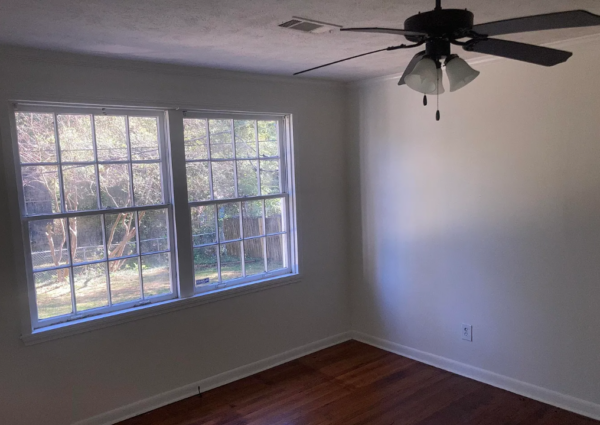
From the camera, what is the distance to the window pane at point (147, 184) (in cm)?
339

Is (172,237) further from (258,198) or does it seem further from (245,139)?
(245,139)

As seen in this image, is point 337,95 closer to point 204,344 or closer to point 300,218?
point 300,218

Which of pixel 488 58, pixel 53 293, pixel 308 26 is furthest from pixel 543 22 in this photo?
pixel 53 293

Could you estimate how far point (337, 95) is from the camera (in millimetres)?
4434

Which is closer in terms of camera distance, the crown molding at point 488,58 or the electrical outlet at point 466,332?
the crown molding at point 488,58

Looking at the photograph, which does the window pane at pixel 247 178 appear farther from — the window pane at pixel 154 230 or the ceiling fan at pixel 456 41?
the ceiling fan at pixel 456 41

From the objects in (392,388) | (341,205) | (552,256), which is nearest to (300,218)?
(341,205)

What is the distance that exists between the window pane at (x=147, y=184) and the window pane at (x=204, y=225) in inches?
12.1

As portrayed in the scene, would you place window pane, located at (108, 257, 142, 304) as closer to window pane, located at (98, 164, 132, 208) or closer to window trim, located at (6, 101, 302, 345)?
window trim, located at (6, 101, 302, 345)

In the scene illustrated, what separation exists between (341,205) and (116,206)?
2.04 m

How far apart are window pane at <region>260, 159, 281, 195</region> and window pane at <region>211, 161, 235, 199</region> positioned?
11.9 inches

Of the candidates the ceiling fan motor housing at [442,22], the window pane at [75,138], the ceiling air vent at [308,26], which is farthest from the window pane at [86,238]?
the ceiling fan motor housing at [442,22]

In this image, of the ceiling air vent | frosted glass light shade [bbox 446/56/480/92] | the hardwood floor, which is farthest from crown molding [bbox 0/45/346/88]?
the hardwood floor

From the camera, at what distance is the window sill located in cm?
300
